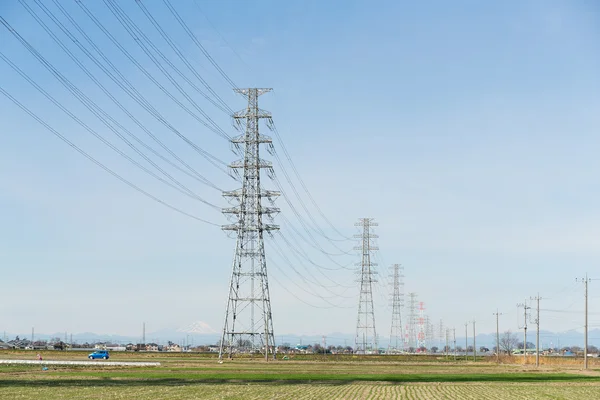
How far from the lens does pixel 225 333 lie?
107 meters

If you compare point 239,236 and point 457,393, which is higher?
point 239,236

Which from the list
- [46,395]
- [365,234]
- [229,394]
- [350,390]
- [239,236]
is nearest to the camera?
[46,395]

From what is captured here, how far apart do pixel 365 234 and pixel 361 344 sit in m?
29.9

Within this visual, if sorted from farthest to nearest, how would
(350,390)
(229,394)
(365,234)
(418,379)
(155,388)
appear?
(365,234) < (418,379) < (350,390) < (155,388) < (229,394)

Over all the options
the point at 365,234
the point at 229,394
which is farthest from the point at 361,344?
the point at 229,394

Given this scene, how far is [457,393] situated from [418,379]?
69.1 ft

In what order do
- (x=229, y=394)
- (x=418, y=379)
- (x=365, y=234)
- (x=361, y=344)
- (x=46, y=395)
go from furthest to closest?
(x=361, y=344)
(x=365, y=234)
(x=418, y=379)
(x=229, y=394)
(x=46, y=395)

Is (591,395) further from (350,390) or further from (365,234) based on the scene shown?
(365,234)

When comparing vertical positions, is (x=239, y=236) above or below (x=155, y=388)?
above

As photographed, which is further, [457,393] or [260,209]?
[260,209]

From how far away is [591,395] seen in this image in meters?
56.8

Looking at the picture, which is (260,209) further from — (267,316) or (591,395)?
(591,395)

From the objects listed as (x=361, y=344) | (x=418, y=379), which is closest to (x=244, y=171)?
(x=418, y=379)

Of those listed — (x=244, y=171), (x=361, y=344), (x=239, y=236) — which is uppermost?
(x=244, y=171)
